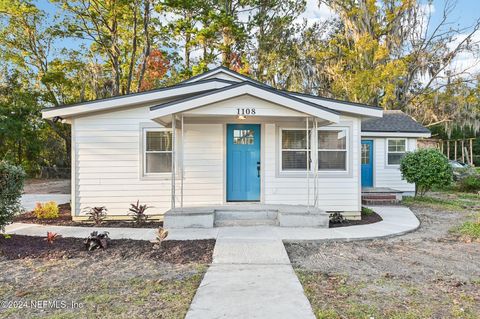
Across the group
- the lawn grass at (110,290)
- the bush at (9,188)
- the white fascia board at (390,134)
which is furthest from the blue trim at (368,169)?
the bush at (9,188)

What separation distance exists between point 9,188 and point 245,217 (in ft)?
14.5

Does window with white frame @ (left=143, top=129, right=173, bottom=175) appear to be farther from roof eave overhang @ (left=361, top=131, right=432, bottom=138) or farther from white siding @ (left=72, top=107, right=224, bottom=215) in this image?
roof eave overhang @ (left=361, top=131, right=432, bottom=138)

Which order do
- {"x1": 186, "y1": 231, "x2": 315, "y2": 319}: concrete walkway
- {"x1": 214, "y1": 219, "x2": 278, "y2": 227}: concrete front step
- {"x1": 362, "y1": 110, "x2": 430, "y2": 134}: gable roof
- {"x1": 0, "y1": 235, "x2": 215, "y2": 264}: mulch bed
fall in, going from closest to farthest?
{"x1": 186, "y1": 231, "x2": 315, "y2": 319}: concrete walkway
{"x1": 0, "y1": 235, "x2": 215, "y2": 264}: mulch bed
{"x1": 214, "y1": 219, "x2": 278, "y2": 227}: concrete front step
{"x1": 362, "y1": 110, "x2": 430, "y2": 134}: gable roof

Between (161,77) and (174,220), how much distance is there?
1764 cm

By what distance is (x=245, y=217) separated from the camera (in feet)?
22.4

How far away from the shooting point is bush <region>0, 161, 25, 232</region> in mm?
5105

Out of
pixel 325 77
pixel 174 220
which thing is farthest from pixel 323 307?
pixel 325 77

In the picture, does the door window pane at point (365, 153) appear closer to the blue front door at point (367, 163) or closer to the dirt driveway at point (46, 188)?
the blue front door at point (367, 163)

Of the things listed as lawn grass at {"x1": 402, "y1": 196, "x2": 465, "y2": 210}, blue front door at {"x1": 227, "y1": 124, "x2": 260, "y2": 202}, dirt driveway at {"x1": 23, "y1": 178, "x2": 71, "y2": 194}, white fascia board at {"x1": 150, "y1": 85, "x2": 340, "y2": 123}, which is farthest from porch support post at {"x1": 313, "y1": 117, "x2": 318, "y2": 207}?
dirt driveway at {"x1": 23, "y1": 178, "x2": 71, "y2": 194}

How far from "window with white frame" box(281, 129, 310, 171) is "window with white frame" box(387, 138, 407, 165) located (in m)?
7.15

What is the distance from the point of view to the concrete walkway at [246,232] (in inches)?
229

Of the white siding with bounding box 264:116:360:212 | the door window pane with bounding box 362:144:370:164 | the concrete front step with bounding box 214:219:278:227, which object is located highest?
the door window pane with bounding box 362:144:370:164

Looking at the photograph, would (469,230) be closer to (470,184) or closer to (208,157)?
(208,157)

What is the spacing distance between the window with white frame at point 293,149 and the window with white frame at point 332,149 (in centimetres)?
44
